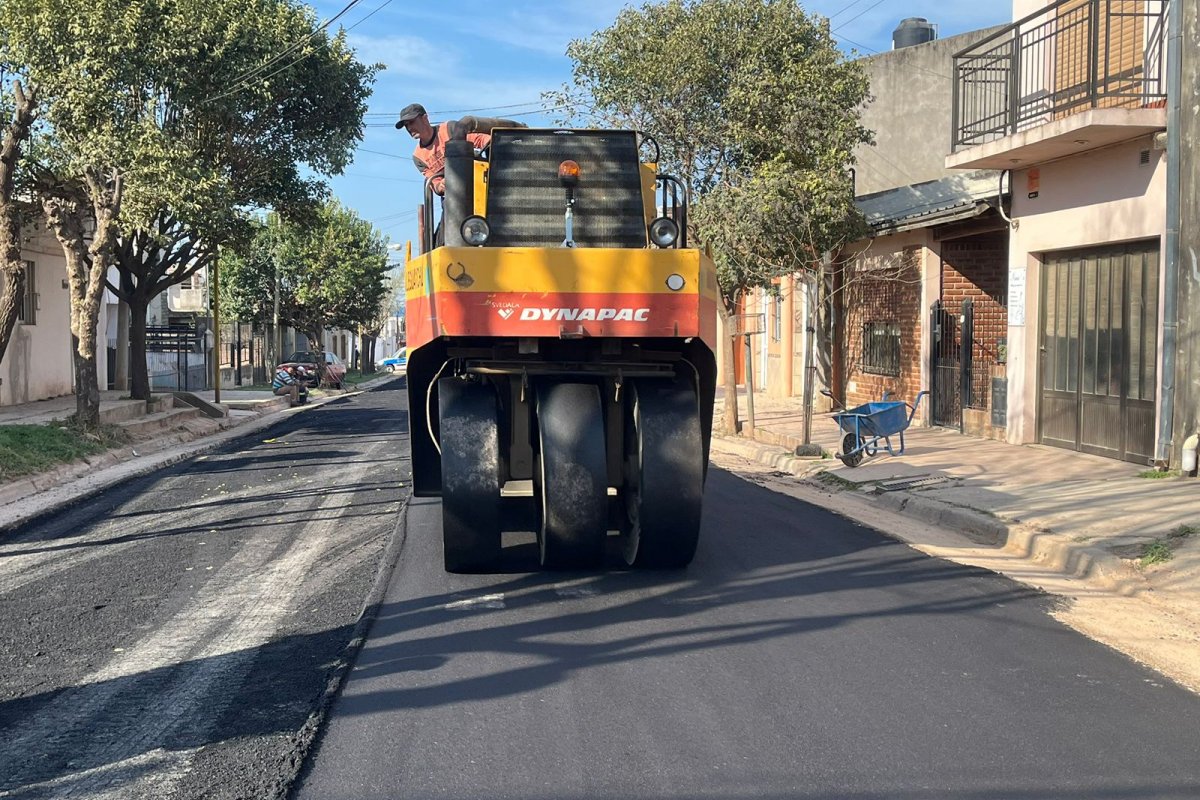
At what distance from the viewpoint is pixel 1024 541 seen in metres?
9.23

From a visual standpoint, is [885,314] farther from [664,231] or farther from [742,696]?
[742,696]

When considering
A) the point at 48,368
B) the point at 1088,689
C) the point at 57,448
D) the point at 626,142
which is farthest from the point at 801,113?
the point at 48,368

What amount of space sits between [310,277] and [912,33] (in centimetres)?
2664

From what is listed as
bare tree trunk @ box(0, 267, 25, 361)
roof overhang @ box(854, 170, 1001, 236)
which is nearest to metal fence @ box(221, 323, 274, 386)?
bare tree trunk @ box(0, 267, 25, 361)

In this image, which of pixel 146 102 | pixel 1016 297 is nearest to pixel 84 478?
pixel 146 102

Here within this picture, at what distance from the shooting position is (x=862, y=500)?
39.8 ft

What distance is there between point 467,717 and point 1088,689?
2913 millimetres

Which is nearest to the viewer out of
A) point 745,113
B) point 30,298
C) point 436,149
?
point 436,149

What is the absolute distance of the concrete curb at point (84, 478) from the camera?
11.6 metres

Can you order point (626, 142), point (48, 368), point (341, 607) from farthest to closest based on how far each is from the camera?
point (48, 368), point (626, 142), point (341, 607)

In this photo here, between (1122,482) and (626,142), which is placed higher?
(626,142)

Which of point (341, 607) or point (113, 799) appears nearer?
point (113, 799)

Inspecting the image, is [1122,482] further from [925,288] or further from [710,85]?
[710,85]

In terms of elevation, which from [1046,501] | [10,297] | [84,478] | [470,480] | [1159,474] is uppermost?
[10,297]
